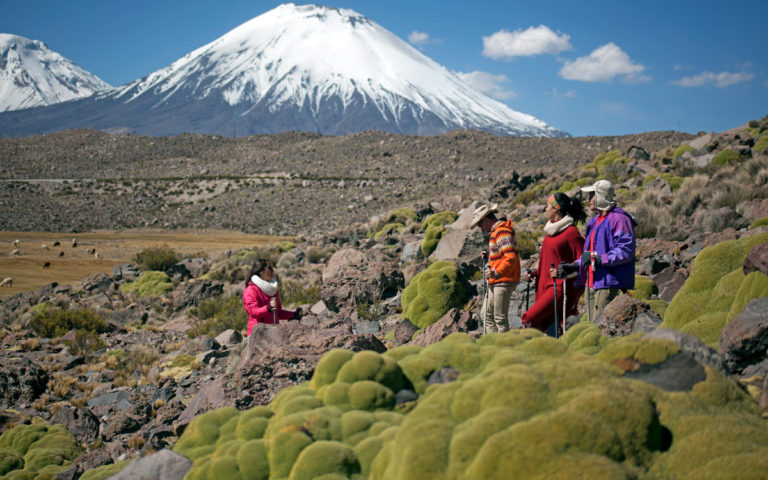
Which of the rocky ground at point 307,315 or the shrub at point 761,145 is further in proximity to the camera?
the shrub at point 761,145

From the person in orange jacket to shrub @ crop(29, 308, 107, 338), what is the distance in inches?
374

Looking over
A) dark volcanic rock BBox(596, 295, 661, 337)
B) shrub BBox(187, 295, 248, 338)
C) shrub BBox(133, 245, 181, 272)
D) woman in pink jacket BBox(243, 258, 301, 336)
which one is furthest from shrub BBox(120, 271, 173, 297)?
dark volcanic rock BBox(596, 295, 661, 337)

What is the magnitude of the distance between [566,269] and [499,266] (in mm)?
662

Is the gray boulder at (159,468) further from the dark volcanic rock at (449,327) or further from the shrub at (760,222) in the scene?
the shrub at (760,222)

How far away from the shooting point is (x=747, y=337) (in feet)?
10.8

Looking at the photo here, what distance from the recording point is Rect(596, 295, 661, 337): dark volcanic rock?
15.0 ft

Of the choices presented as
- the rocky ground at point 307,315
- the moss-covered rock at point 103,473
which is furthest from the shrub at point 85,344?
the moss-covered rock at point 103,473

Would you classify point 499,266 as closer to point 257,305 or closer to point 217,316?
point 257,305

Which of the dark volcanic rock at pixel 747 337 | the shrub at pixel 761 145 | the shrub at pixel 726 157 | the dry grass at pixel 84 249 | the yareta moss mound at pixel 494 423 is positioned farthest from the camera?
the dry grass at pixel 84 249

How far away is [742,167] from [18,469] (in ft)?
48.5

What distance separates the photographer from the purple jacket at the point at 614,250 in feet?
16.2

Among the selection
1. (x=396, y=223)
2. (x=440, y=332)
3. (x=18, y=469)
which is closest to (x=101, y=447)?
(x=18, y=469)

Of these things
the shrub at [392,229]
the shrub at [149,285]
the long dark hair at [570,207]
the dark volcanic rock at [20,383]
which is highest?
the long dark hair at [570,207]

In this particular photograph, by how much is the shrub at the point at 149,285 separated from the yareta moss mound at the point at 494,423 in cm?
1332
